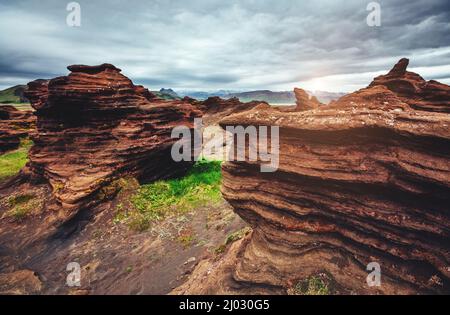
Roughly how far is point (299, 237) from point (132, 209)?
12.3 metres

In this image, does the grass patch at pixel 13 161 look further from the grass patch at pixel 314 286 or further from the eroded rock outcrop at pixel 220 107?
the eroded rock outcrop at pixel 220 107

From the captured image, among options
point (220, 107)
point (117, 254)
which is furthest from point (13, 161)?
point (220, 107)

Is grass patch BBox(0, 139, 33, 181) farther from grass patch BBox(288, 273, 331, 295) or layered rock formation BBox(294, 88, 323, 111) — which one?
layered rock formation BBox(294, 88, 323, 111)

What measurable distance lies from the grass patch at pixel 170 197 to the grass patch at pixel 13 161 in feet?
56.2

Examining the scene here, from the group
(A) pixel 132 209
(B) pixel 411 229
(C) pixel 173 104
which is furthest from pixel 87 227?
(B) pixel 411 229

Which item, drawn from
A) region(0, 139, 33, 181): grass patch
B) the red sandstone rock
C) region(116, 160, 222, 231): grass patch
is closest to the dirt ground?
region(116, 160, 222, 231): grass patch

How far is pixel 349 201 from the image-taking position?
8969 mm

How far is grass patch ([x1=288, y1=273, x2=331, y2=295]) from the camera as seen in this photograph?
8547 millimetres

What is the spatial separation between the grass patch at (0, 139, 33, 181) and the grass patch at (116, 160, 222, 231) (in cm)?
1713

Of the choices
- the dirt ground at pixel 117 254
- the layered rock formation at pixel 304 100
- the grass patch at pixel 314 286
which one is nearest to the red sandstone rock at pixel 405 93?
the grass patch at pixel 314 286

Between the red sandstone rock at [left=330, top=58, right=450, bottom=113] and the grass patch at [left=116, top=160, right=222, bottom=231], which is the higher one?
the red sandstone rock at [left=330, top=58, right=450, bottom=113]

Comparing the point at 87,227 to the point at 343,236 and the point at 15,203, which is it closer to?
the point at 15,203

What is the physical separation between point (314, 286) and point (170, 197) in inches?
527

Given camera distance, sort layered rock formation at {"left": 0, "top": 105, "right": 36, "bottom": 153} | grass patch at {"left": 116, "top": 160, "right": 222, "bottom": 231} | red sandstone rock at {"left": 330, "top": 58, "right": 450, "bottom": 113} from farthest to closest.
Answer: layered rock formation at {"left": 0, "top": 105, "right": 36, "bottom": 153} → grass patch at {"left": 116, "top": 160, "right": 222, "bottom": 231} → red sandstone rock at {"left": 330, "top": 58, "right": 450, "bottom": 113}
